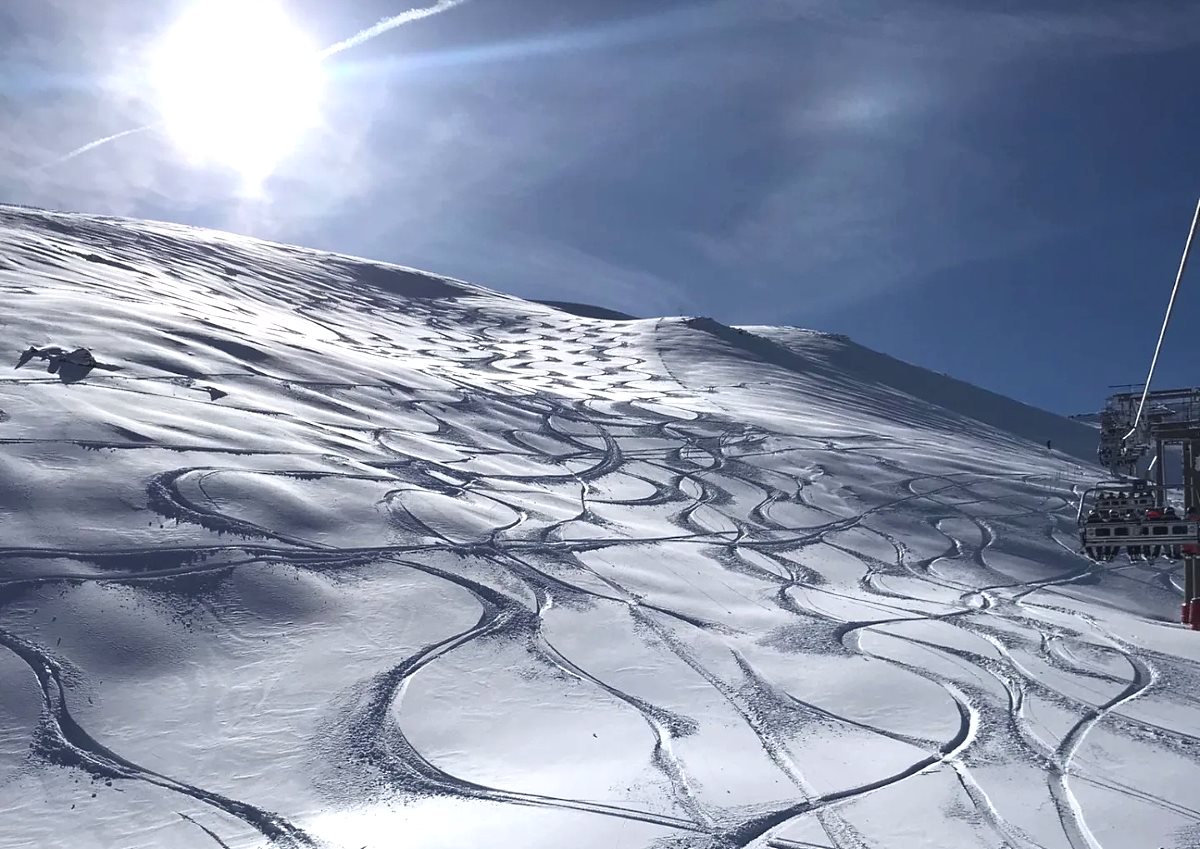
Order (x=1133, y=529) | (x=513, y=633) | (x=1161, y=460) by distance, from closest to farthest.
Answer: (x=513, y=633), (x=1133, y=529), (x=1161, y=460)

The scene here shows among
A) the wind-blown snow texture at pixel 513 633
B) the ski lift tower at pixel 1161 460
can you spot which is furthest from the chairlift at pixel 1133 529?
the wind-blown snow texture at pixel 513 633

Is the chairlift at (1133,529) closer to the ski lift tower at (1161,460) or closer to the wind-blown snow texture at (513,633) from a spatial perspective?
the ski lift tower at (1161,460)

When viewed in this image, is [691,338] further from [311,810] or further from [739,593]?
[311,810]

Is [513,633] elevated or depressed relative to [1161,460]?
depressed

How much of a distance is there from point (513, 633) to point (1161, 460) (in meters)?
17.1

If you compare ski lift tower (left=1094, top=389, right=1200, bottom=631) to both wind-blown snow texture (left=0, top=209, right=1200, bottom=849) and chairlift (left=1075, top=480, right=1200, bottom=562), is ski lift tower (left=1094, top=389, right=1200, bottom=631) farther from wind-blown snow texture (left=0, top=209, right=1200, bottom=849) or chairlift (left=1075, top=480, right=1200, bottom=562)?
wind-blown snow texture (left=0, top=209, right=1200, bottom=849)

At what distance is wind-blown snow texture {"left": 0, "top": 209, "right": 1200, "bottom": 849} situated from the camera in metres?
8.32

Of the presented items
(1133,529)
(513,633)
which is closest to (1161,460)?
(1133,529)

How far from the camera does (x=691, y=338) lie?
54031mm

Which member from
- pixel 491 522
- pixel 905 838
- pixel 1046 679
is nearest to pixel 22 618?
pixel 491 522

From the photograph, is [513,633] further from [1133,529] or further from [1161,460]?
[1161,460]

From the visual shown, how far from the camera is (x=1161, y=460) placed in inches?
832

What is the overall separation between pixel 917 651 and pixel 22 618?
11.8m

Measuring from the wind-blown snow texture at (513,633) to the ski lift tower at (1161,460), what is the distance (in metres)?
1.27
